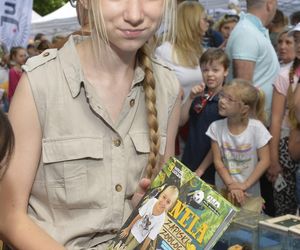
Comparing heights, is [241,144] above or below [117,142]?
below

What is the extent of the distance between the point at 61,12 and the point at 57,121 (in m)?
15.2

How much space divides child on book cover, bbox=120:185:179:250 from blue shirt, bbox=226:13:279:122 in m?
2.90

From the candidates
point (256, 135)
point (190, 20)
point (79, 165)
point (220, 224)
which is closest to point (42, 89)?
point (79, 165)

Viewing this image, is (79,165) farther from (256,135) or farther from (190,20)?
(190,20)

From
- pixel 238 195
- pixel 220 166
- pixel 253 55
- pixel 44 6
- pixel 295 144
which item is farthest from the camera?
pixel 44 6

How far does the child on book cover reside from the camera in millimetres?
1460

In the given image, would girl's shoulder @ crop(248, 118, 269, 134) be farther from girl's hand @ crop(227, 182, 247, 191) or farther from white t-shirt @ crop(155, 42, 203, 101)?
white t-shirt @ crop(155, 42, 203, 101)

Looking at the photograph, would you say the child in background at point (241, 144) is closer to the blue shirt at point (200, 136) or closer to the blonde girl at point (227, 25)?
the blue shirt at point (200, 136)

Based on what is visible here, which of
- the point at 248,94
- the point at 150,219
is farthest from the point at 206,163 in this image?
the point at 150,219

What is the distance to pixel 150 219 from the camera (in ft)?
4.85

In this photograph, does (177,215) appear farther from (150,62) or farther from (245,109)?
(245,109)

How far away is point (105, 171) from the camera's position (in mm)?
1722

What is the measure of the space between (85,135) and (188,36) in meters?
2.96

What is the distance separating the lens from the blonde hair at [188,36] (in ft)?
14.6
